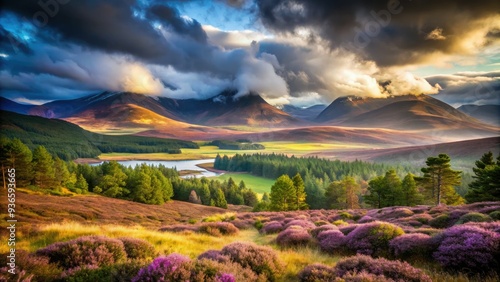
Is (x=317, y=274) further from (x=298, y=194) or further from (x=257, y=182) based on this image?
(x=257, y=182)

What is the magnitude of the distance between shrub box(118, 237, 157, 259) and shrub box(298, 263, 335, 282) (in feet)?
16.7

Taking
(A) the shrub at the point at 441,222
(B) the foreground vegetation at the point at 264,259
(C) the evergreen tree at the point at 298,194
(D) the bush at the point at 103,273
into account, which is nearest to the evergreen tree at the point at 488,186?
(A) the shrub at the point at 441,222

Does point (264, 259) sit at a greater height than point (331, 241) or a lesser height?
greater

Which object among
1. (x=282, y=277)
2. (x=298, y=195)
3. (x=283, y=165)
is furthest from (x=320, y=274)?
(x=283, y=165)

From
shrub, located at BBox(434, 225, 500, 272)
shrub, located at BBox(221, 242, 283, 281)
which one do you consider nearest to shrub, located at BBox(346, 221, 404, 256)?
shrub, located at BBox(434, 225, 500, 272)

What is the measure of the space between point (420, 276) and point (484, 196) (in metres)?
49.1

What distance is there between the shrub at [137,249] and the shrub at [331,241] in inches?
314

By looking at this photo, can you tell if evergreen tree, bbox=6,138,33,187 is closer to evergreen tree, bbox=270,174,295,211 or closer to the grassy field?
evergreen tree, bbox=270,174,295,211

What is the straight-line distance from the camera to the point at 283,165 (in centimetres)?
16050

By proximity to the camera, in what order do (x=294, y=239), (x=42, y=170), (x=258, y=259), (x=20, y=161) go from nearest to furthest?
(x=258, y=259) → (x=294, y=239) → (x=20, y=161) → (x=42, y=170)

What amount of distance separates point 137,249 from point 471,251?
10688 mm

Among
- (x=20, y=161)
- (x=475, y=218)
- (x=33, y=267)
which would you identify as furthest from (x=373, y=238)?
(x=20, y=161)

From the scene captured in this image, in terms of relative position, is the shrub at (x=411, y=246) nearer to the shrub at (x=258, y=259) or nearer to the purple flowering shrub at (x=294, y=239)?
the purple flowering shrub at (x=294, y=239)

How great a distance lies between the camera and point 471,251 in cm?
782
